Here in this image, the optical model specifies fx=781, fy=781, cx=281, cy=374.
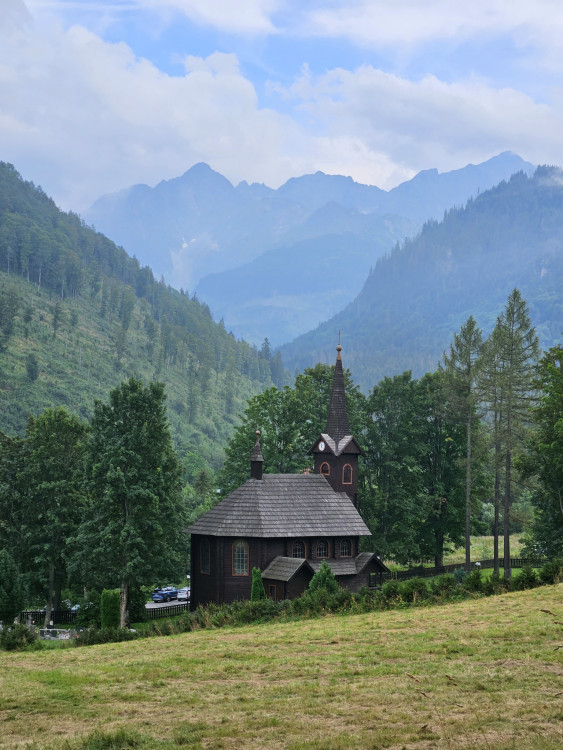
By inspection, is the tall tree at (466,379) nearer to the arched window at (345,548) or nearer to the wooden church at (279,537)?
the wooden church at (279,537)

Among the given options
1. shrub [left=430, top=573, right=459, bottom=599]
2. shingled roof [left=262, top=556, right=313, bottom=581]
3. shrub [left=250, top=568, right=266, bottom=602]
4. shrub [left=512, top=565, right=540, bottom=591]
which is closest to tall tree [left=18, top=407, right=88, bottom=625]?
shrub [left=250, top=568, right=266, bottom=602]

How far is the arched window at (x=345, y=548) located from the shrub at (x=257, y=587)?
6.64m

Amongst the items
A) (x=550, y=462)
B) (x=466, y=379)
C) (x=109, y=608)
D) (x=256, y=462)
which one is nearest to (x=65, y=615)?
(x=109, y=608)

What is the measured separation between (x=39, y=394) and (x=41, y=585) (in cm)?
7969

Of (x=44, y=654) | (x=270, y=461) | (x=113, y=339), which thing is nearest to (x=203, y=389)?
(x=113, y=339)

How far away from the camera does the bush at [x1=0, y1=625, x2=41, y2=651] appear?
91.5ft

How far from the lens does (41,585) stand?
47.8 m

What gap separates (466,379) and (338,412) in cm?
929

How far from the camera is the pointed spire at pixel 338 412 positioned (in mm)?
51281

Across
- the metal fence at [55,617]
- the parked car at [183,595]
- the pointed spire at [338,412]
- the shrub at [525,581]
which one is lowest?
the parked car at [183,595]

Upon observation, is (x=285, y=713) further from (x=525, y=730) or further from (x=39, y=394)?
(x=39, y=394)

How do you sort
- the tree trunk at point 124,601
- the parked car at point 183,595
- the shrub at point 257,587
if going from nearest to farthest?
the shrub at point 257,587 < the tree trunk at point 124,601 < the parked car at point 183,595

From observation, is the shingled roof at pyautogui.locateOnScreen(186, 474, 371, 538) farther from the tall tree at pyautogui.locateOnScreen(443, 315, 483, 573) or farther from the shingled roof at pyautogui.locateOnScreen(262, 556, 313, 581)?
the tall tree at pyautogui.locateOnScreen(443, 315, 483, 573)

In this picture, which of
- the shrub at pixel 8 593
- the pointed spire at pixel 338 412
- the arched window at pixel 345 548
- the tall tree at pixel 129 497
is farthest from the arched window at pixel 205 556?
the pointed spire at pixel 338 412
